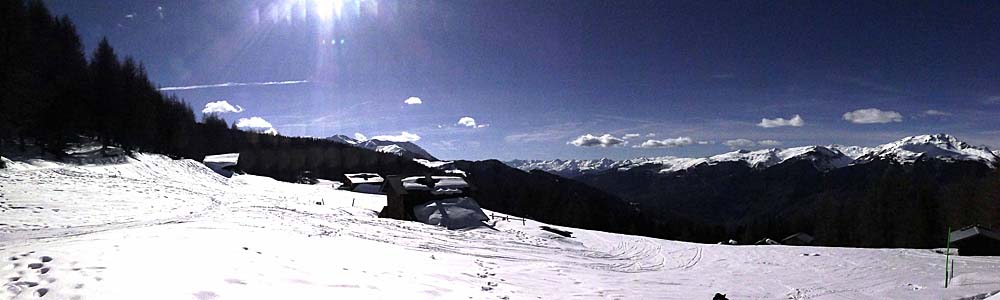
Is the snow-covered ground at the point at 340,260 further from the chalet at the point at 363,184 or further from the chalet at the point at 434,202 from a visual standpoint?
the chalet at the point at 363,184

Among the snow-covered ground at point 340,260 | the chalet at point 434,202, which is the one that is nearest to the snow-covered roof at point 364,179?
the chalet at point 434,202

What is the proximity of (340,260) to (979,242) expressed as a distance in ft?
132

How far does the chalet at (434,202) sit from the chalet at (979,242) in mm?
32633

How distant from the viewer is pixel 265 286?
8062 mm

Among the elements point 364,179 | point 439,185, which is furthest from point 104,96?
point 364,179

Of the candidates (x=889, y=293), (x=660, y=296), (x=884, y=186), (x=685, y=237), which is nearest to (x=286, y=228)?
(x=660, y=296)

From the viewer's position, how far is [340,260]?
1186cm

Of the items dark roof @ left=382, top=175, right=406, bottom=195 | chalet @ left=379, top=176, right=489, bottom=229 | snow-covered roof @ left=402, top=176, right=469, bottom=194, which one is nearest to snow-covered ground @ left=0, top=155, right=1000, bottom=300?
chalet @ left=379, top=176, right=489, bottom=229

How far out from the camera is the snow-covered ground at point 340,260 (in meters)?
7.56

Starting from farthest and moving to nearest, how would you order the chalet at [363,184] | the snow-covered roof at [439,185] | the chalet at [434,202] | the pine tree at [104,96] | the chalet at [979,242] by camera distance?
the chalet at [363,184] < the snow-covered roof at [439,185] < the pine tree at [104,96] < the chalet at [434,202] < the chalet at [979,242]

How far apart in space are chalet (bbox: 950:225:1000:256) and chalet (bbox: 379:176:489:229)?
32633 mm

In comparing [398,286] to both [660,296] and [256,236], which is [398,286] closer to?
[256,236]

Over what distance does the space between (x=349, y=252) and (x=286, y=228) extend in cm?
568

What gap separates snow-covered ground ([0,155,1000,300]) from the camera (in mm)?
7562
